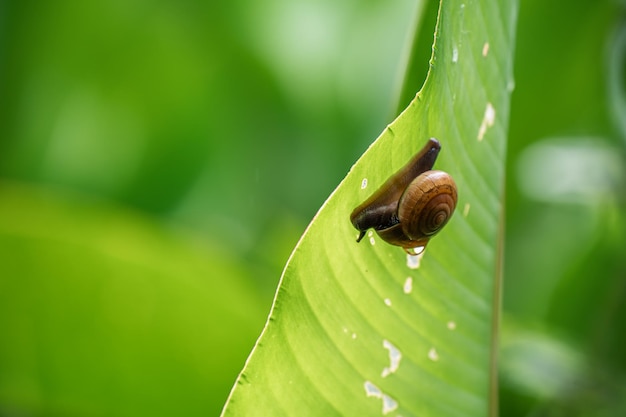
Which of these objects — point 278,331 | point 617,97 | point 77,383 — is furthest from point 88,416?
point 617,97

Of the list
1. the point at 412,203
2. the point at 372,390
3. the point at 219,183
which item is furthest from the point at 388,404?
the point at 219,183

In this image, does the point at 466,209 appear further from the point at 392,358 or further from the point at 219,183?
the point at 219,183

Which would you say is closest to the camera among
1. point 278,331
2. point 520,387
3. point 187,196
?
point 278,331

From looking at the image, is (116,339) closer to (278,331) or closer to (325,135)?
(278,331)

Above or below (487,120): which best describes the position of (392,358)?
below

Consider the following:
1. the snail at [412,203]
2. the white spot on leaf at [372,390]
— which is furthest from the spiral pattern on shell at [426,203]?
the white spot on leaf at [372,390]

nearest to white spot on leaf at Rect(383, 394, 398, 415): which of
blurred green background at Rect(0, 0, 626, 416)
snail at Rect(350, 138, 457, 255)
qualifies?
snail at Rect(350, 138, 457, 255)

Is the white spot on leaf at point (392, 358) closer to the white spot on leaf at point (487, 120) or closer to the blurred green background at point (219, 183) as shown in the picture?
the white spot on leaf at point (487, 120)
